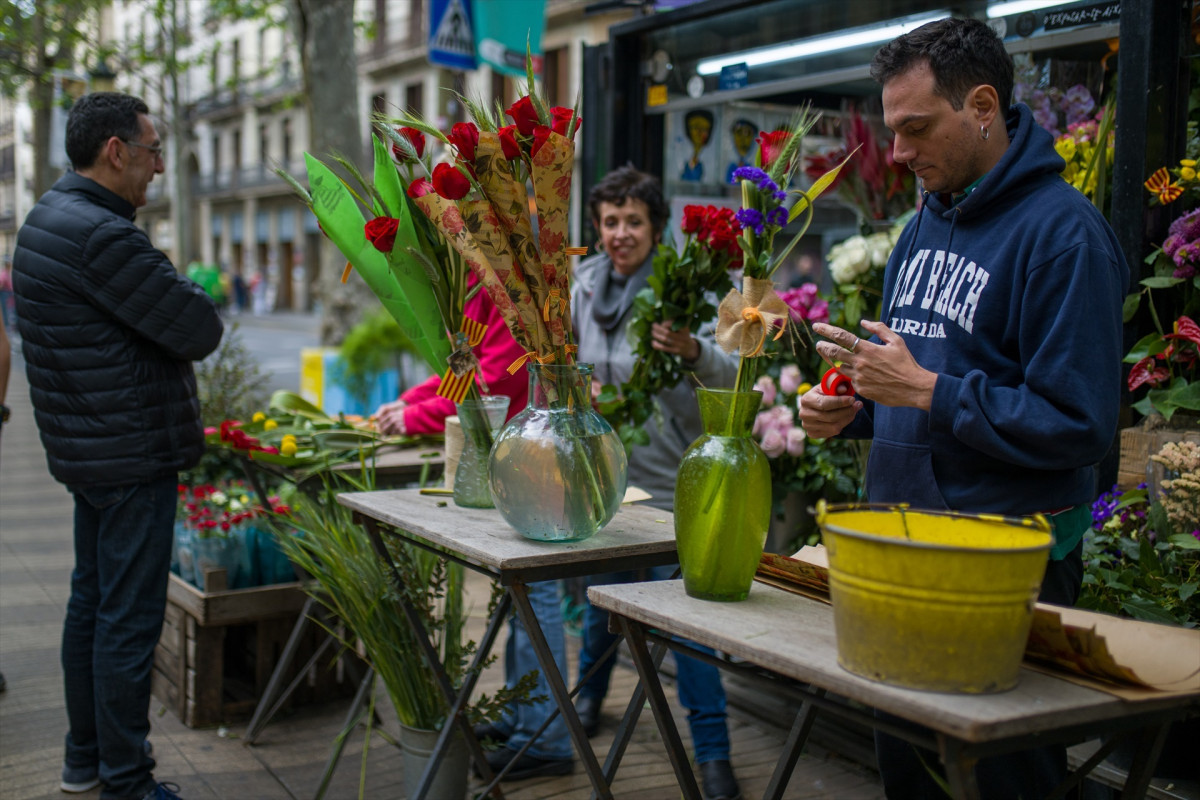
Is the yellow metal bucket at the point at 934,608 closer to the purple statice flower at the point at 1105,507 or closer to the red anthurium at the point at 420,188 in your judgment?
the red anthurium at the point at 420,188

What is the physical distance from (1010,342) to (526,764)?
2090 millimetres

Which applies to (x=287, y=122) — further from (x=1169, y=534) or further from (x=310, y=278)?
(x=1169, y=534)

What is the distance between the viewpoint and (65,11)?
16.1m

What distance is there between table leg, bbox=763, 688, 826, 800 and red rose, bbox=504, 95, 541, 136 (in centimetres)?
111

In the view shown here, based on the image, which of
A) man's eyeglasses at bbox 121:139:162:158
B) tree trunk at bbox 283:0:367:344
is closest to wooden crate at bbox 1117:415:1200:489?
man's eyeglasses at bbox 121:139:162:158

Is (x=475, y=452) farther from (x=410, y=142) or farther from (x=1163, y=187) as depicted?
(x=1163, y=187)

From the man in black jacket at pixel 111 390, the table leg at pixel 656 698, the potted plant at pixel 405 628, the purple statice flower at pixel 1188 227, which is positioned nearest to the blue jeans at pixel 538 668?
the potted plant at pixel 405 628

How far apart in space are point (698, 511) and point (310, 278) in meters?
35.7

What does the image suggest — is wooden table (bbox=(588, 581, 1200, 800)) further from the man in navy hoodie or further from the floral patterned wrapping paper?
the floral patterned wrapping paper

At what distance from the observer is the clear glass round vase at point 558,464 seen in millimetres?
2170

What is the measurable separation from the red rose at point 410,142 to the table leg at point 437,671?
A: 886mm

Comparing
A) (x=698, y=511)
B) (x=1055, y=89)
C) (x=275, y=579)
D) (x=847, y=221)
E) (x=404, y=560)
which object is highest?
(x=1055, y=89)

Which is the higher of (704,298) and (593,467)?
(704,298)

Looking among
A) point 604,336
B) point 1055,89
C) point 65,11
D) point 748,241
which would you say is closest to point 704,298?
point 604,336
